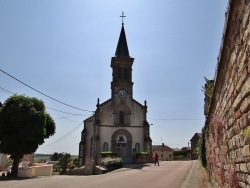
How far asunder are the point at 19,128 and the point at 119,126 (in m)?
18.9

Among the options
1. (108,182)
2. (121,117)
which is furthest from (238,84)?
(121,117)

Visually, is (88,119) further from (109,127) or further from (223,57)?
(223,57)

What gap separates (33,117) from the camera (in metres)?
25.4

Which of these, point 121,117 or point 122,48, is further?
point 122,48

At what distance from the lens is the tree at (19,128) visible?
2444 centimetres

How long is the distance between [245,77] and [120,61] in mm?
41985

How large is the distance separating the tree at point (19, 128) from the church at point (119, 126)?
14.4 metres

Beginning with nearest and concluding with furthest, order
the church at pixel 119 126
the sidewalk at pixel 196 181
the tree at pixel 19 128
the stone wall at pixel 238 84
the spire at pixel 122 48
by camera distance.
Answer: the stone wall at pixel 238 84
the sidewalk at pixel 196 181
the tree at pixel 19 128
the church at pixel 119 126
the spire at pixel 122 48

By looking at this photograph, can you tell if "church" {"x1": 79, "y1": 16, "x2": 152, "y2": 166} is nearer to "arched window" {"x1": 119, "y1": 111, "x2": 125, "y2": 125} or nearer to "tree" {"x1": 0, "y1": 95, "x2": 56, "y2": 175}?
"arched window" {"x1": 119, "y1": 111, "x2": 125, "y2": 125}

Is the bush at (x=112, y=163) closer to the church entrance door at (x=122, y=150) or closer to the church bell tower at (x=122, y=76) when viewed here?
the church entrance door at (x=122, y=150)

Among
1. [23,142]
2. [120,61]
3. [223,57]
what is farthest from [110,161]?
[223,57]

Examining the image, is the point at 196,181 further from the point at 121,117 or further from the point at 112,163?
the point at 121,117

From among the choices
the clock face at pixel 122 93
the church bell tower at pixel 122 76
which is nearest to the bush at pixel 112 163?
the clock face at pixel 122 93

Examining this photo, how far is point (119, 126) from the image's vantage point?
41.6m
